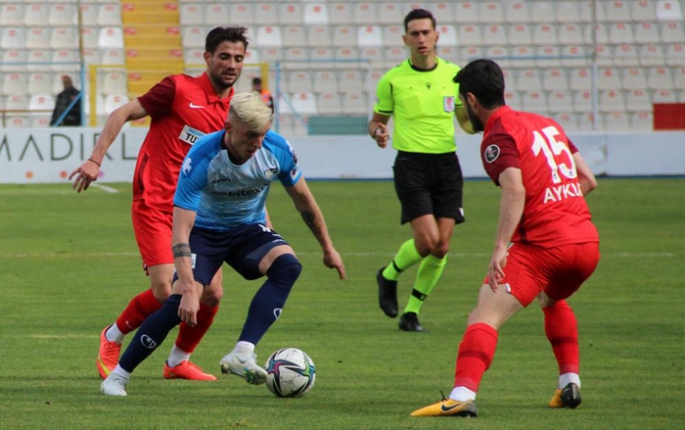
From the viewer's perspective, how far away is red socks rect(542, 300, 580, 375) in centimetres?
596

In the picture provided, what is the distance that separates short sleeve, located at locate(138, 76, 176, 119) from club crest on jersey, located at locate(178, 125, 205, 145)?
160 mm

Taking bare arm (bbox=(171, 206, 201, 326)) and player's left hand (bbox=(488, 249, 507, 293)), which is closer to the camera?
player's left hand (bbox=(488, 249, 507, 293))

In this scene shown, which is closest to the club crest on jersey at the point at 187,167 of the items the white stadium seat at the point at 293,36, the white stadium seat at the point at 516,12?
the white stadium seat at the point at 293,36

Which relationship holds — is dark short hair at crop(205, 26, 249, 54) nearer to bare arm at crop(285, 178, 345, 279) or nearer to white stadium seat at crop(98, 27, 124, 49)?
bare arm at crop(285, 178, 345, 279)

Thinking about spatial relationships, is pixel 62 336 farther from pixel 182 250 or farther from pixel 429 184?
pixel 429 184

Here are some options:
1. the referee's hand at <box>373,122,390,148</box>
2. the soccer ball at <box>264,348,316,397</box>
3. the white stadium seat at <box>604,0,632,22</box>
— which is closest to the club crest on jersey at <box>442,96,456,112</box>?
the referee's hand at <box>373,122,390,148</box>

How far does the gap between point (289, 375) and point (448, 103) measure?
3.96 m

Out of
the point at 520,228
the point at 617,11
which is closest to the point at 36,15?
the point at 617,11

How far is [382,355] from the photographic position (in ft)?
25.8

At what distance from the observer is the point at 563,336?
6.01m

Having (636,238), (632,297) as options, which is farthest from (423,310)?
(636,238)

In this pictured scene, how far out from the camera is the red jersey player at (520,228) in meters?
5.46

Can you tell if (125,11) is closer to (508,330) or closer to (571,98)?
(571,98)

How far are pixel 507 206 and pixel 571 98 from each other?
22.9 meters
